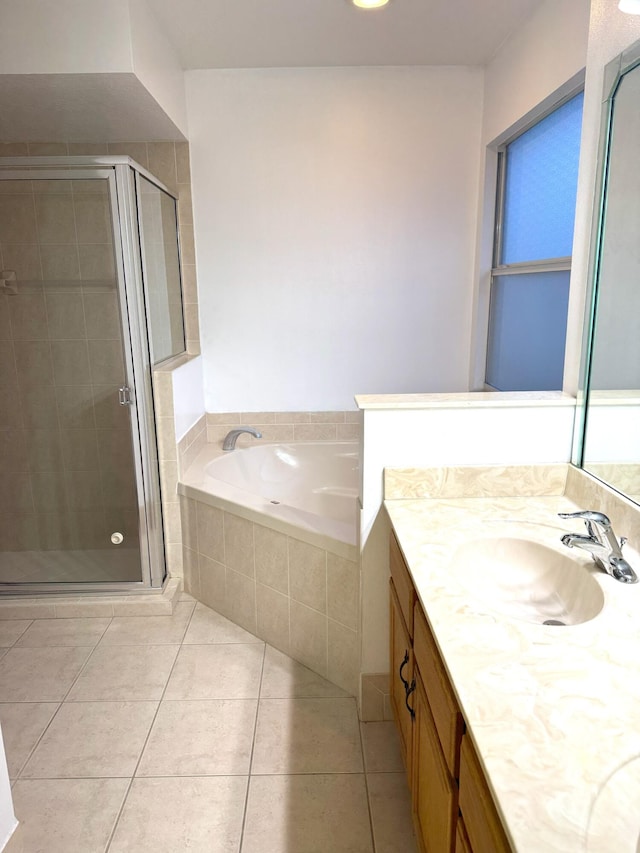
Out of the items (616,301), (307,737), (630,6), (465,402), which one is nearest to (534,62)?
(630,6)

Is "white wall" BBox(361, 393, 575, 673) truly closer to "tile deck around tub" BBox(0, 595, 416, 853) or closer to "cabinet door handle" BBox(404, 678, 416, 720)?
"cabinet door handle" BBox(404, 678, 416, 720)

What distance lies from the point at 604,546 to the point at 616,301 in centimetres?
69

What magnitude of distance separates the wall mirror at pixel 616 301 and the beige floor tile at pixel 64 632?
83.7 inches

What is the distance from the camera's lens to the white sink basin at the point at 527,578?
1330 millimetres

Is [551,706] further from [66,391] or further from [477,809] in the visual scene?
[66,391]

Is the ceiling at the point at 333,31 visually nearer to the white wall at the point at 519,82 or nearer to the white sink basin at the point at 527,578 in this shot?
the white wall at the point at 519,82

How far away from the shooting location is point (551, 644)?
3.40ft

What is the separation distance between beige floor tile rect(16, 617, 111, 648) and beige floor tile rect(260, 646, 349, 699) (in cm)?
80

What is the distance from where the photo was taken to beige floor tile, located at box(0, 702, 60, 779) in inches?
73.7

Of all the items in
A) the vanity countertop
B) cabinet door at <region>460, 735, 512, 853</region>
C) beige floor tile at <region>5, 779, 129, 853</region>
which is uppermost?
the vanity countertop

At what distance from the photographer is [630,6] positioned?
1.42 metres

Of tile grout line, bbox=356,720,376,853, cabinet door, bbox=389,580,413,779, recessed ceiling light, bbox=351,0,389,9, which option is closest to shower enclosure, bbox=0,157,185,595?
recessed ceiling light, bbox=351,0,389,9

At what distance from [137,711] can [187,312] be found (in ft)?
6.76

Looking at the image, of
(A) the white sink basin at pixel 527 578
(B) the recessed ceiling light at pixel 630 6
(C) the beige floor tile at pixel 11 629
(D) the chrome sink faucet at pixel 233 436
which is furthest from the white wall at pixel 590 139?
(C) the beige floor tile at pixel 11 629
